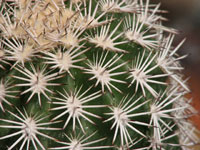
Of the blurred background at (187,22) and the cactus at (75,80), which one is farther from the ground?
the blurred background at (187,22)

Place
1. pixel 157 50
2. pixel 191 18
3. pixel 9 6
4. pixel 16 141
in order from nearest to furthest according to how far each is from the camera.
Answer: pixel 16 141, pixel 9 6, pixel 157 50, pixel 191 18

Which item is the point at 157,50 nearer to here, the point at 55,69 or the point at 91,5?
the point at 91,5

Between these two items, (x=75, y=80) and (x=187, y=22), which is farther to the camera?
(x=187, y=22)

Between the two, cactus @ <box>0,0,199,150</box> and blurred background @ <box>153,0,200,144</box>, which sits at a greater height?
blurred background @ <box>153,0,200,144</box>

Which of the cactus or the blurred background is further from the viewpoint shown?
the blurred background

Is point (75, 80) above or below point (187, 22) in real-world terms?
below

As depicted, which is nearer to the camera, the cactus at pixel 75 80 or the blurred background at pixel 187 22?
the cactus at pixel 75 80

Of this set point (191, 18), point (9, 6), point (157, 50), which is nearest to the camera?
point (9, 6)

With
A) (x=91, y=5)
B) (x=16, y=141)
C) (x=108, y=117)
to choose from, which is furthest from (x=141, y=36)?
(x=16, y=141)
